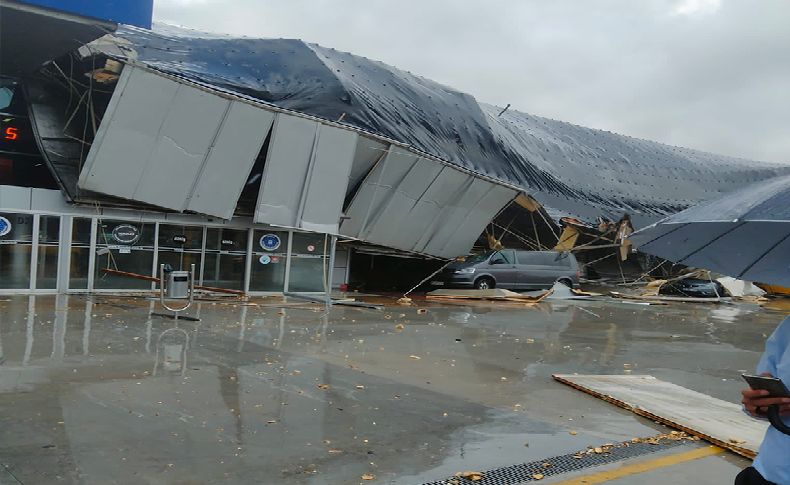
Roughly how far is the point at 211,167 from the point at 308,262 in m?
4.08

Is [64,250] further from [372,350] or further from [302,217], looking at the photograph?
[372,350]

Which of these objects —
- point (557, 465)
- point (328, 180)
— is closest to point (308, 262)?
point (328, 180)

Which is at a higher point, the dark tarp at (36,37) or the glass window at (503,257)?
the dark tarp at (36,37)

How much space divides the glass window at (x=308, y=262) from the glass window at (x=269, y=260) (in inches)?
10.9

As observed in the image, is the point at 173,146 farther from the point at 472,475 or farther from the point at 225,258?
the point at 472,475

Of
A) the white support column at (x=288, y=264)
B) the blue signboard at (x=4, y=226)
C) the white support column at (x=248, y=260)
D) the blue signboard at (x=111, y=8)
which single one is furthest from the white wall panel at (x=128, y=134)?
the blue signboard at (x=111, y=8)

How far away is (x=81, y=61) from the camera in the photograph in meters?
15.6

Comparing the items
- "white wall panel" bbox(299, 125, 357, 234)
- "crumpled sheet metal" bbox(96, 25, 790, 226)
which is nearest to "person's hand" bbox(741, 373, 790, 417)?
"white wall panel" bbox(299, 125, 357, 234)

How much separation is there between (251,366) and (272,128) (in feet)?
29.4

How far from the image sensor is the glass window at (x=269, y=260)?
17484 mm

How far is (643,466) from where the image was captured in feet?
17.3

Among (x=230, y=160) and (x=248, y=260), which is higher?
(x=230, y=160)

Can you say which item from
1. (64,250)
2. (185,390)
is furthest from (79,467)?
(64,250)

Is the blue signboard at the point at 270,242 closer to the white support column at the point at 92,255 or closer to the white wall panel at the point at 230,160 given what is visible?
the white wall panel at the point at 230,160
